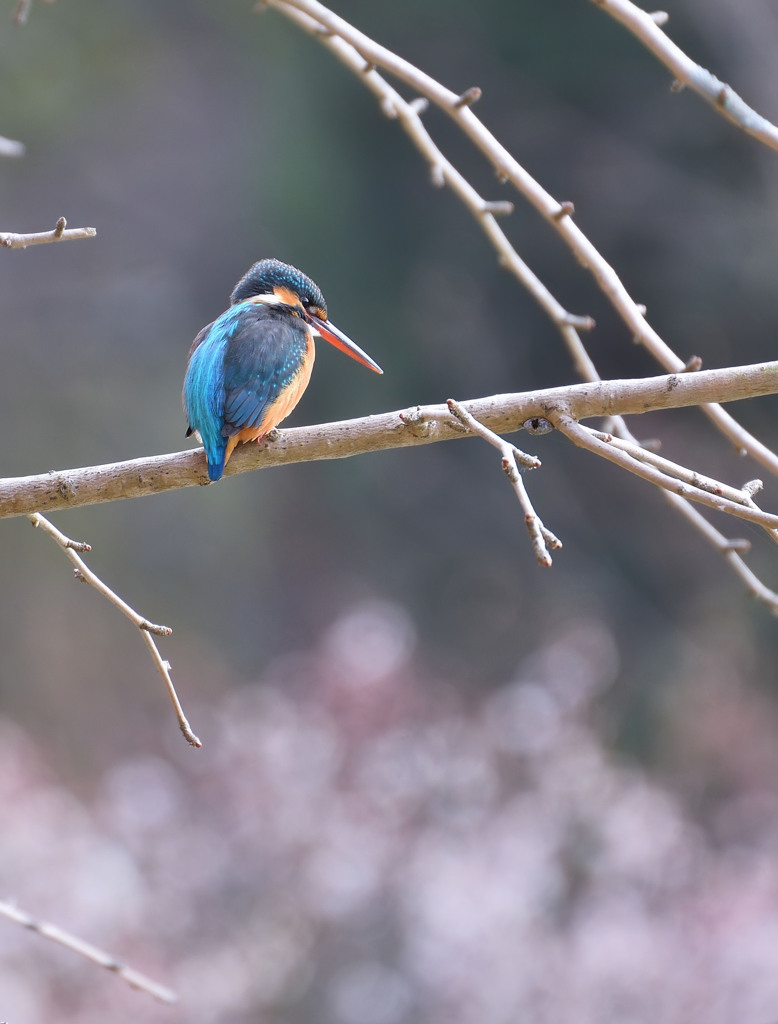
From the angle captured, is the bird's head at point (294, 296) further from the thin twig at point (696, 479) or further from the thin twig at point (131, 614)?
the thin twig at point (696, 479)

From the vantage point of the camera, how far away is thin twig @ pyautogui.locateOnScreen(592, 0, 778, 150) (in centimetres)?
77

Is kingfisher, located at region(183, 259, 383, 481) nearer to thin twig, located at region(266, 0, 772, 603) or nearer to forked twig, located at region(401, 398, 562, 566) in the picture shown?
thin twig, located at region(266, 0, 772, 603)

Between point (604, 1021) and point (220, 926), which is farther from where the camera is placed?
point (220, 926)

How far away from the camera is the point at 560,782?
3.44 metres

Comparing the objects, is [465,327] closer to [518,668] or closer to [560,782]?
[518,668]

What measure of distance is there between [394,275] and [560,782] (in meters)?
2.25

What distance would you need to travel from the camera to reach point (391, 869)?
3.16m

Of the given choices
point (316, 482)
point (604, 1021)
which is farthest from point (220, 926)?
point (316, 482)

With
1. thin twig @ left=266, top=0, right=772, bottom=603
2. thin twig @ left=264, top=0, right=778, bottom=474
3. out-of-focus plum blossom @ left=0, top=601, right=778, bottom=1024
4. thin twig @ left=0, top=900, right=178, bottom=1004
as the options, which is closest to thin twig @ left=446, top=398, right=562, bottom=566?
thin twig @ left=264, top=0, right=778, bottom=474

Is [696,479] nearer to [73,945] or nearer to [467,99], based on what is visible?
[467,99]

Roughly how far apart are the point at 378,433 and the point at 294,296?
671 mm

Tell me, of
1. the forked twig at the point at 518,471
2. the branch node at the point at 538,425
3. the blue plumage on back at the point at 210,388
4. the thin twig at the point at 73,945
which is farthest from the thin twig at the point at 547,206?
the thin twig at the point at 73,945

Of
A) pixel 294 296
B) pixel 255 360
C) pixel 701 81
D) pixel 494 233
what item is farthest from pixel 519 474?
pixel 294 296

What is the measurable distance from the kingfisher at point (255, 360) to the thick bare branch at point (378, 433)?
0.06 meters
